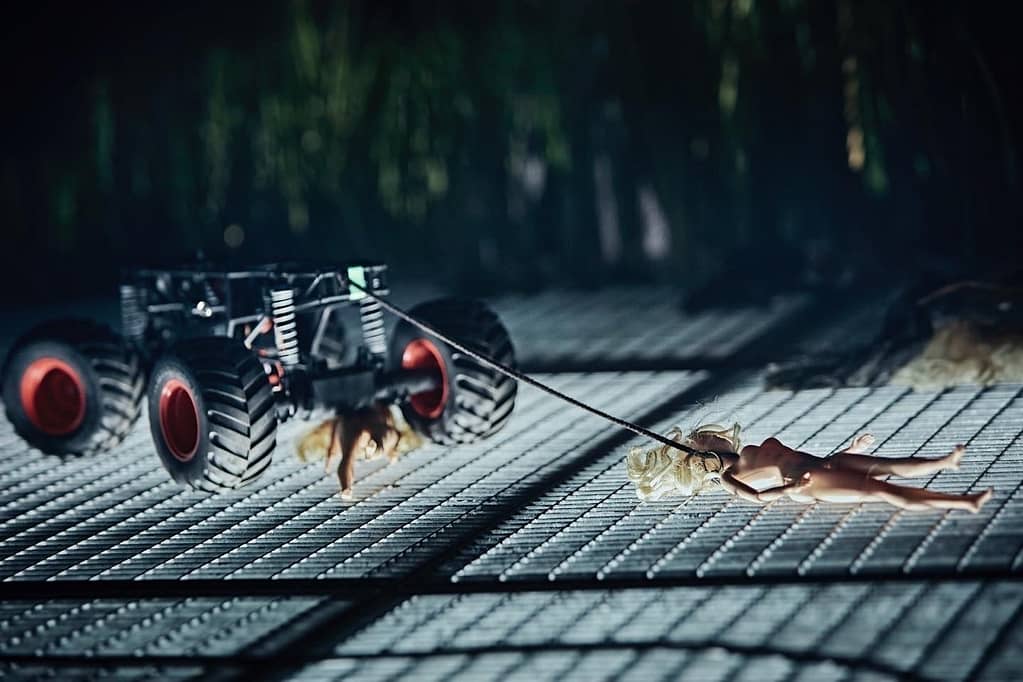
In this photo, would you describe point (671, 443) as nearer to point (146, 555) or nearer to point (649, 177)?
point (146, 555)

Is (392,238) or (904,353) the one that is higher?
(392,238)

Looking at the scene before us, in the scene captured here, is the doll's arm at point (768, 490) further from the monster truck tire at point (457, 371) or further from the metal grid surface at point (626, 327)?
the metal grid surface at point (626, 327)

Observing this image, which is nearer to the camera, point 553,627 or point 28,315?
point 553,627

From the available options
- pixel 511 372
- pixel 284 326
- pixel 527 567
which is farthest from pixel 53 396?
pixel 527 567

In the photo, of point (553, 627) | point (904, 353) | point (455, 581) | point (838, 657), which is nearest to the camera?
point (838, 657)

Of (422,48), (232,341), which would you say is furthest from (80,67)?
(232,341)

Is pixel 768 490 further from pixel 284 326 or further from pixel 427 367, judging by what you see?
pixel 284 326

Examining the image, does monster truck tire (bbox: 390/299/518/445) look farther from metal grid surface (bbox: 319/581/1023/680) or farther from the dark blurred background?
the dark blurred background
